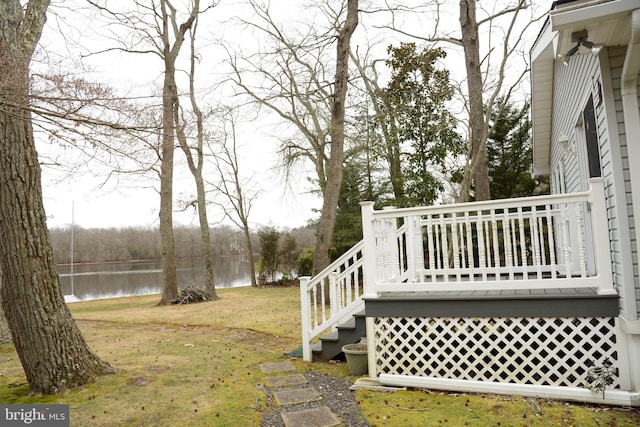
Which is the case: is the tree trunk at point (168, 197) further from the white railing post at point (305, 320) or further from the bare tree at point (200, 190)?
the white railing post at point (305, 320)

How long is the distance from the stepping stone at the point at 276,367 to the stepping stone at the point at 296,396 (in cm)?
86

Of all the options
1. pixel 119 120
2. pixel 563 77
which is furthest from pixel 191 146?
pixel 563 77

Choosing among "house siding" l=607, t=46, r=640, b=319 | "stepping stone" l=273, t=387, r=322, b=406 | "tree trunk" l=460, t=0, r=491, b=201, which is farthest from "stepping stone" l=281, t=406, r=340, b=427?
"tree trunk" l=460, t=0, r=491, b=201

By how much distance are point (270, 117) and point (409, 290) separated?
13.9 m

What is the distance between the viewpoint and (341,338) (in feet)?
18.7

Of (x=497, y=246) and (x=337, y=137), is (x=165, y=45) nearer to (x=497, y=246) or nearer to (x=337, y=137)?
(x=337, y=137)

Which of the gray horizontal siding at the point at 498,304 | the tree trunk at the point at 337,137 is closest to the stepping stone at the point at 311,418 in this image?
the gray horizontal siding at the point at 498,304

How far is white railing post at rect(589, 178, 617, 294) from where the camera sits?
3.86 meters

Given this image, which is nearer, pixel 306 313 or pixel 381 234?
pixel 381 234

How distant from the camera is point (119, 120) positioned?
13.4ft

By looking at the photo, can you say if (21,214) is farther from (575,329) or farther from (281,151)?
(281,151)

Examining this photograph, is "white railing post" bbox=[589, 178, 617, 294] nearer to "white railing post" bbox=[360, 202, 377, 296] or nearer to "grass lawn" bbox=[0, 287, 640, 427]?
"grass lawn" bbox=[0, 287, 640, 427]

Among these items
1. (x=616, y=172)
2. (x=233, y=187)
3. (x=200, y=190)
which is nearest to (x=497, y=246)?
(x=616, y=172)

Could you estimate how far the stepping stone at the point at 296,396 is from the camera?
4254mm
